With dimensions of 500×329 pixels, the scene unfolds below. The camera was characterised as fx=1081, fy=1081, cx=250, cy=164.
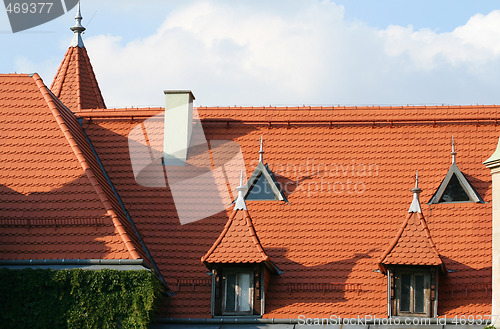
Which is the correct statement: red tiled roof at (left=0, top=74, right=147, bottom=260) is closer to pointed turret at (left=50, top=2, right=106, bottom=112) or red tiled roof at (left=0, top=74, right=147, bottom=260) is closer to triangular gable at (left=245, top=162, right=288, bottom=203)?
triangular gable at (left=245, top=162, right=288, bottom=203)

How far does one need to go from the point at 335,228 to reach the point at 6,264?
23.6 ft

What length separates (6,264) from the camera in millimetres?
22016

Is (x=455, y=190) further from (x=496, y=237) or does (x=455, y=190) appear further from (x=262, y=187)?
(x=262, y=187)

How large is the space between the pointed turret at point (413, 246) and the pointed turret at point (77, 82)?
10238 mm

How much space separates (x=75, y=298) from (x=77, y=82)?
31.0 ft

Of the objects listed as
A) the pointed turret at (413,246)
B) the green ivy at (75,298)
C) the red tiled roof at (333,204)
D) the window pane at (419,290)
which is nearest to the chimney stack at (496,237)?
the red tiled roof at (333,204)

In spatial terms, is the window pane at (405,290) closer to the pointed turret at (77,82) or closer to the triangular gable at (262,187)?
the triangular gable at (262,187)

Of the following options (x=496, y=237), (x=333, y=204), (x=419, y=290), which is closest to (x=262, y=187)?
(x=333, y=204)

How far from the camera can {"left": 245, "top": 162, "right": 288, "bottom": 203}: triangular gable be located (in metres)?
24.9

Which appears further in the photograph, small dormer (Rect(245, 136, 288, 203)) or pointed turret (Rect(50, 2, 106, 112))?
pointed turret (Rect(50, 2, 106, 112))

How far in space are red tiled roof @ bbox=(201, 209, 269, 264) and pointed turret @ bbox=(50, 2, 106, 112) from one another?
774 centimetres

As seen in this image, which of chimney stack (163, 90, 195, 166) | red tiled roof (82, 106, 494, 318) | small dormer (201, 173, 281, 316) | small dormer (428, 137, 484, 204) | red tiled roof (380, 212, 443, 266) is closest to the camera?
red tiled roof (380, 212, 443, 266)

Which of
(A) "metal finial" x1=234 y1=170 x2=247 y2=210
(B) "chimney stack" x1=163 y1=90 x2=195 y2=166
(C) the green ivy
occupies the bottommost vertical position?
(C) the green ivy

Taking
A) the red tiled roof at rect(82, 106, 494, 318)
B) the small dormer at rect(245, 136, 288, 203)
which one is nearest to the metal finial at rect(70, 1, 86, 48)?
the red tiled roof at rect(82, 106, 494, 318)
